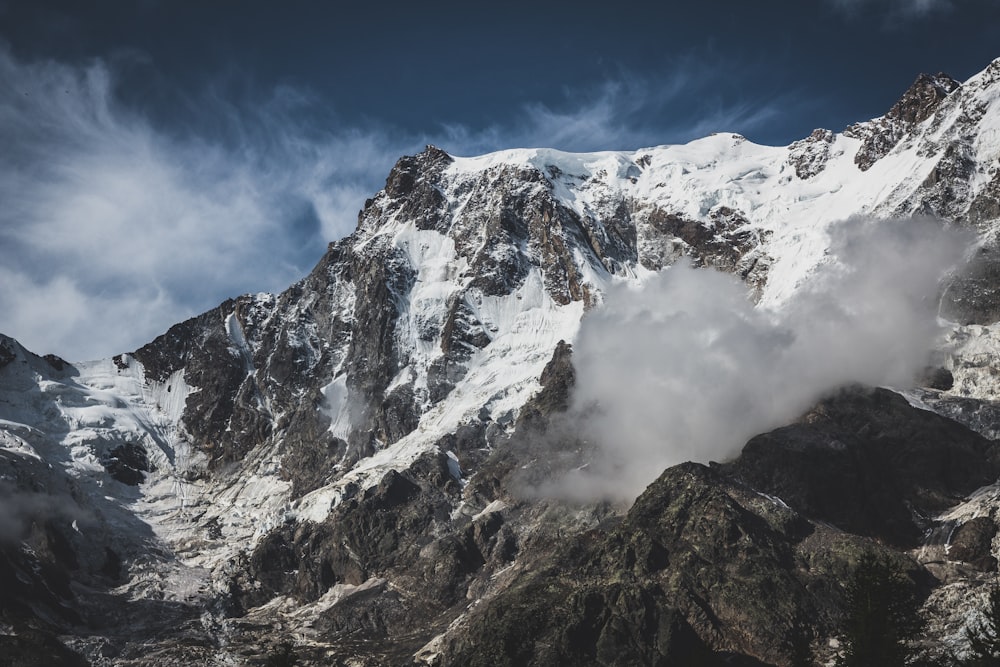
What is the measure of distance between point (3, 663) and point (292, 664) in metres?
117

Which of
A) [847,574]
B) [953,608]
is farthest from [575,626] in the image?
[953,608]

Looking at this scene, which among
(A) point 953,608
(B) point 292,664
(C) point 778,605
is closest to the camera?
(B) point 292,664

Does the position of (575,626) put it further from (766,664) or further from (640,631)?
(766,664)

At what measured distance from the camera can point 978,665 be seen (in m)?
97.2

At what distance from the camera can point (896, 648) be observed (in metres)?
97.6

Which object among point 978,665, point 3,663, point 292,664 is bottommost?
point 978,665

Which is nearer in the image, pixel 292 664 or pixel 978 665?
pixel 978 665

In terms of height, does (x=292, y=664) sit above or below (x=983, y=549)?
below

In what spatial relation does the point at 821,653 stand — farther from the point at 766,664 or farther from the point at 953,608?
the point at 953,608

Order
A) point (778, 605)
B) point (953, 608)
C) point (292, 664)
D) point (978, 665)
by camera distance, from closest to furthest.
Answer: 1. point (978, 665)
2. point (292, 664)
3. point (953, 608)
4. point (778, 605)

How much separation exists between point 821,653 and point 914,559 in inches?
1352

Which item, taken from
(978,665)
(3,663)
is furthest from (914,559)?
(3,663)

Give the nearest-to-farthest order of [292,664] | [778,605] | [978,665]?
[978,665] → [292,664] → [778,605]

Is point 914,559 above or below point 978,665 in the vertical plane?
above
